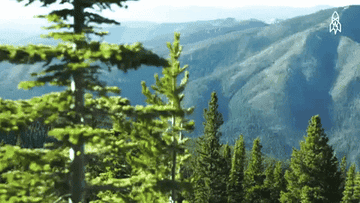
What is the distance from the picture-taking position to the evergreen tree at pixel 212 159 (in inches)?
1817

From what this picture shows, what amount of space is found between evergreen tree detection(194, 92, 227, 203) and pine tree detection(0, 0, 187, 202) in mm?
36006

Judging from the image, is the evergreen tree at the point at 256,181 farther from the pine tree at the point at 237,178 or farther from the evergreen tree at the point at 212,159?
the evergreen tree at the point at 212,159

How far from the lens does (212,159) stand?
47375 mm

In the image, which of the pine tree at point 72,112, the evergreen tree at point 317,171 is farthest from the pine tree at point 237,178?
the pine tree at point 72,112

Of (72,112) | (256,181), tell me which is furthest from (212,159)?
(72,112)

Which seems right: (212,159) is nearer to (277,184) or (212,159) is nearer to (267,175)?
(267,175)

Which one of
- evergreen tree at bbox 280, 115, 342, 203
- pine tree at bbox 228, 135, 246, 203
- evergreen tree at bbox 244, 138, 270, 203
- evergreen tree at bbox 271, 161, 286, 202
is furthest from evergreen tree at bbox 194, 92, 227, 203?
evergreen tree at bbox 271, 161, 286, 202

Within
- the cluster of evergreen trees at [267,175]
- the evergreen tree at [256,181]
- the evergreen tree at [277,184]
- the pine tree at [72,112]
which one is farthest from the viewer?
the evergreen tree at [277,184]

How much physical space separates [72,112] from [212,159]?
3995cm

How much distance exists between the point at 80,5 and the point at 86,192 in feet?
13.5

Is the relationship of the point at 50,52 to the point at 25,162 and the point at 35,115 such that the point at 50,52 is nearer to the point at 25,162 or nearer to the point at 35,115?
the point at 35,115

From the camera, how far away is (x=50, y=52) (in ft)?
25.0

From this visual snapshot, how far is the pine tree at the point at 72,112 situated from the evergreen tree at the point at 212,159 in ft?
118

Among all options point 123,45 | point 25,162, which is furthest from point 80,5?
point 25,162
